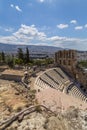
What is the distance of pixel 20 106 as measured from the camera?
21.5 m

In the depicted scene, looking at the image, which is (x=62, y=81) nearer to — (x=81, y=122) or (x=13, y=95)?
(x=13, y=95)

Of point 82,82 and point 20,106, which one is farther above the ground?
point 20,106

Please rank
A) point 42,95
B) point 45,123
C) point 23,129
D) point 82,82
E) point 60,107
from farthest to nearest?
point 82,82, point 42,95, point 60,107, point 45,123, point 23,129

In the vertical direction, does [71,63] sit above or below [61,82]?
above

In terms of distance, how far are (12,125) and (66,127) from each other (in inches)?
164

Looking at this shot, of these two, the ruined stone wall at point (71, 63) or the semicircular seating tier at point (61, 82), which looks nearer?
the semicircular seating tier at point (61, 82)

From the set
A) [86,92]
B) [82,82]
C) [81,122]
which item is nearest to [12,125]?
[81,122]

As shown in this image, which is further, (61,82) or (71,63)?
(71,63)

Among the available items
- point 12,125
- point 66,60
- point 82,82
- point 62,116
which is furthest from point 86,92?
point 12,125

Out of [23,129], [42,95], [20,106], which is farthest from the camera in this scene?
[42,95]

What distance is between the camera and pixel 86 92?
172ft

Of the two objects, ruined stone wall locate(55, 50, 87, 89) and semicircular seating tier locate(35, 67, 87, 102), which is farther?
ruined stone wall locate(55, 50, 87, 89)

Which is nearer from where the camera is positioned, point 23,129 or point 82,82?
point 23,129

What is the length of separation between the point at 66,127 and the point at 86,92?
34.8 m
